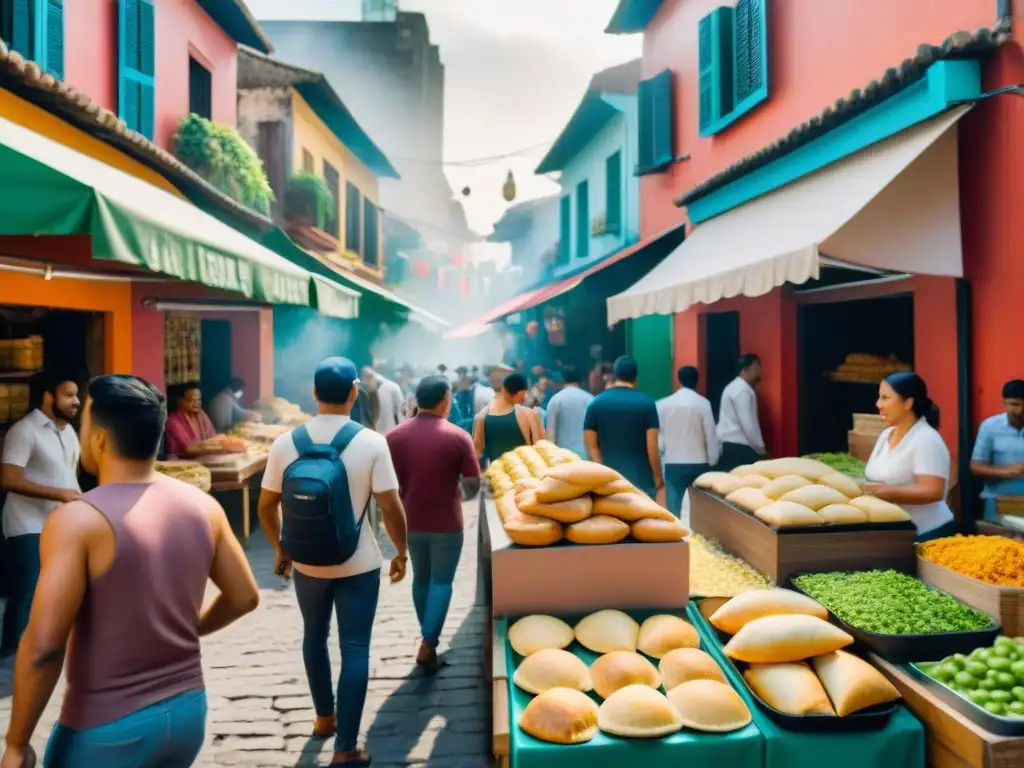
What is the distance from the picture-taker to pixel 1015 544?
364cm

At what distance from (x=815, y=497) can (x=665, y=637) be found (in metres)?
1.29

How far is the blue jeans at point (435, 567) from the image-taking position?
207 inches

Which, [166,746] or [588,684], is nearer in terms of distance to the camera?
[166,746]

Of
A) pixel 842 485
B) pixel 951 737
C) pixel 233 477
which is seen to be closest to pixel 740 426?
pixel 842 485

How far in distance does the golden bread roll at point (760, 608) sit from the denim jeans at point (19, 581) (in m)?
4.41

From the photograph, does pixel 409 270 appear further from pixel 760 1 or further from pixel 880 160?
pixel 880 160

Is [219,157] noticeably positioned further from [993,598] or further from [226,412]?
[993,598]

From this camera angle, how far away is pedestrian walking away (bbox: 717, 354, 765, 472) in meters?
8.35

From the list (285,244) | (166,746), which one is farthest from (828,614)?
(285,244)

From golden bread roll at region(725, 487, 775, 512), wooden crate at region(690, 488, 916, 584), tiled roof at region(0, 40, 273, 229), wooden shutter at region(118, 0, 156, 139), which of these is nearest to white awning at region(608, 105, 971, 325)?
golden bread roll at region(725, 487, 775, 512)

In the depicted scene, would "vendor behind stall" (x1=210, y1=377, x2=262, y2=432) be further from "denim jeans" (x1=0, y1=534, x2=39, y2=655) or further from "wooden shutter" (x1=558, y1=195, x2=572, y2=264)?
"wooden shutter" (x1=558, y1=195, x2=572, y2=264)

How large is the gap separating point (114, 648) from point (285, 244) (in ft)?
38.0

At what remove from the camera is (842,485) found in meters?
4.32

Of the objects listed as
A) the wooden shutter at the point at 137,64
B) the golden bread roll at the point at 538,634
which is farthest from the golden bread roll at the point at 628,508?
the wooden shutter at the point at 137,64
